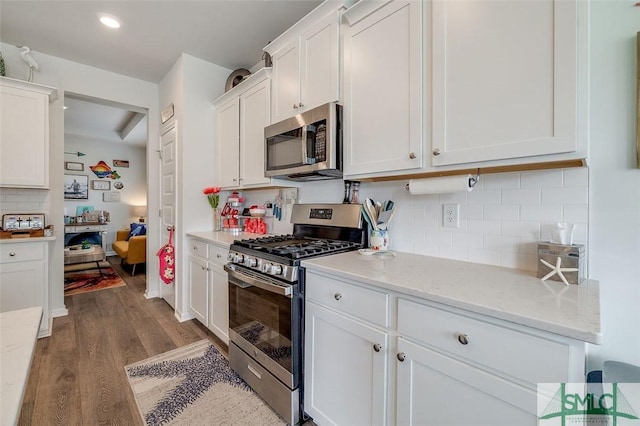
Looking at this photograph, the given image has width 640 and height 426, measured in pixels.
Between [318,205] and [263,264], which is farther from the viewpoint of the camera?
[318,205]

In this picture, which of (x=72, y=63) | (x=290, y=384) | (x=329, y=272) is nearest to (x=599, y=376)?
(x=329, y=272)

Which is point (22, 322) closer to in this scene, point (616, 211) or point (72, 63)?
point (616, 211)

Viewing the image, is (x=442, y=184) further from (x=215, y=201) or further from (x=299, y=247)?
(x=215, y=201)

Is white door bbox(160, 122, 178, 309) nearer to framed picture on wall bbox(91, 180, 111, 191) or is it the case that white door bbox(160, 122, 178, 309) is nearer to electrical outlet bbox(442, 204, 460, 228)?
electrical outlet bbox(442, 204, 460, 228)

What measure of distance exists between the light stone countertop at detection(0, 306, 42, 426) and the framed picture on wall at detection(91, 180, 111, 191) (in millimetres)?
6716

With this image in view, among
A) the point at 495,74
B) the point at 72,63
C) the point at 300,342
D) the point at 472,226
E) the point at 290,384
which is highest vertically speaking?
the point at 72,63

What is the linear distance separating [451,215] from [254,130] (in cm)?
177

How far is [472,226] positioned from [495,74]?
2.36ft

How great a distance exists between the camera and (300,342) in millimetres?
1518

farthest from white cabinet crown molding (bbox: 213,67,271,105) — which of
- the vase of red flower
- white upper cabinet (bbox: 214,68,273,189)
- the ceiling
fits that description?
the vase of red flower

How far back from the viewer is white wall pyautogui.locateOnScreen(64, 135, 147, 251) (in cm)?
612

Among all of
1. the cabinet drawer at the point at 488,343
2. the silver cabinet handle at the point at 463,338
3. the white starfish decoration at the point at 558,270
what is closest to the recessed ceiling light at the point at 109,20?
the cabinet drawer at the point at 488,343

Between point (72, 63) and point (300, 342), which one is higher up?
point (72, 63)

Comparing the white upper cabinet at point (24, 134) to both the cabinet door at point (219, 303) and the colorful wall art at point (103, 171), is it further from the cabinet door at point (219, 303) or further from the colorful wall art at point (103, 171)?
the colorful wall art at point (103, 171)
